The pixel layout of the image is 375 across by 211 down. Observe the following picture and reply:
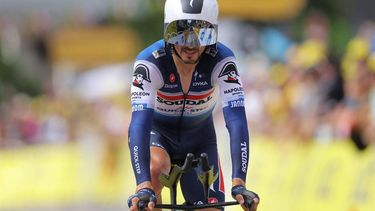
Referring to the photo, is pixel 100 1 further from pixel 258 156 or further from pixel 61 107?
pixel 258 156

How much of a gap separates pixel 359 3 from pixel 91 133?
8.18 metres

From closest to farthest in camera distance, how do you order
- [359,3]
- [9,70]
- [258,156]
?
[258,156]
[359,3]
[9,70]

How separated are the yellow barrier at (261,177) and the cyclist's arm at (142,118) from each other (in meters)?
4.44

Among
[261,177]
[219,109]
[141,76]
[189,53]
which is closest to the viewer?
[189,53]

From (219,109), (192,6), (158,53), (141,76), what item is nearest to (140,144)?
(141,76)

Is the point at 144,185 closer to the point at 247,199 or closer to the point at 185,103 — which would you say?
the point at 247,199

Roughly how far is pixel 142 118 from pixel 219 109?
984 cm

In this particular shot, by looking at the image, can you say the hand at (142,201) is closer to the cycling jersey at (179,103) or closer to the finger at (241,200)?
the cycling jersey at (179,103)

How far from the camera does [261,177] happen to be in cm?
1593

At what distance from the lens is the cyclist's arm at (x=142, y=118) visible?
8.30 m

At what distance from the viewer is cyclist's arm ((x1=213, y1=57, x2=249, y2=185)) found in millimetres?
8359

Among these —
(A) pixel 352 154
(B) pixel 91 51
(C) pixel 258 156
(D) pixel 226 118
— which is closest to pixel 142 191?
(D) pixel 226 118

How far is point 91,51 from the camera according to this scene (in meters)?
30.1

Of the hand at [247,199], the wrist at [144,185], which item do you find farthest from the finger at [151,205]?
the hand at [247,199]
